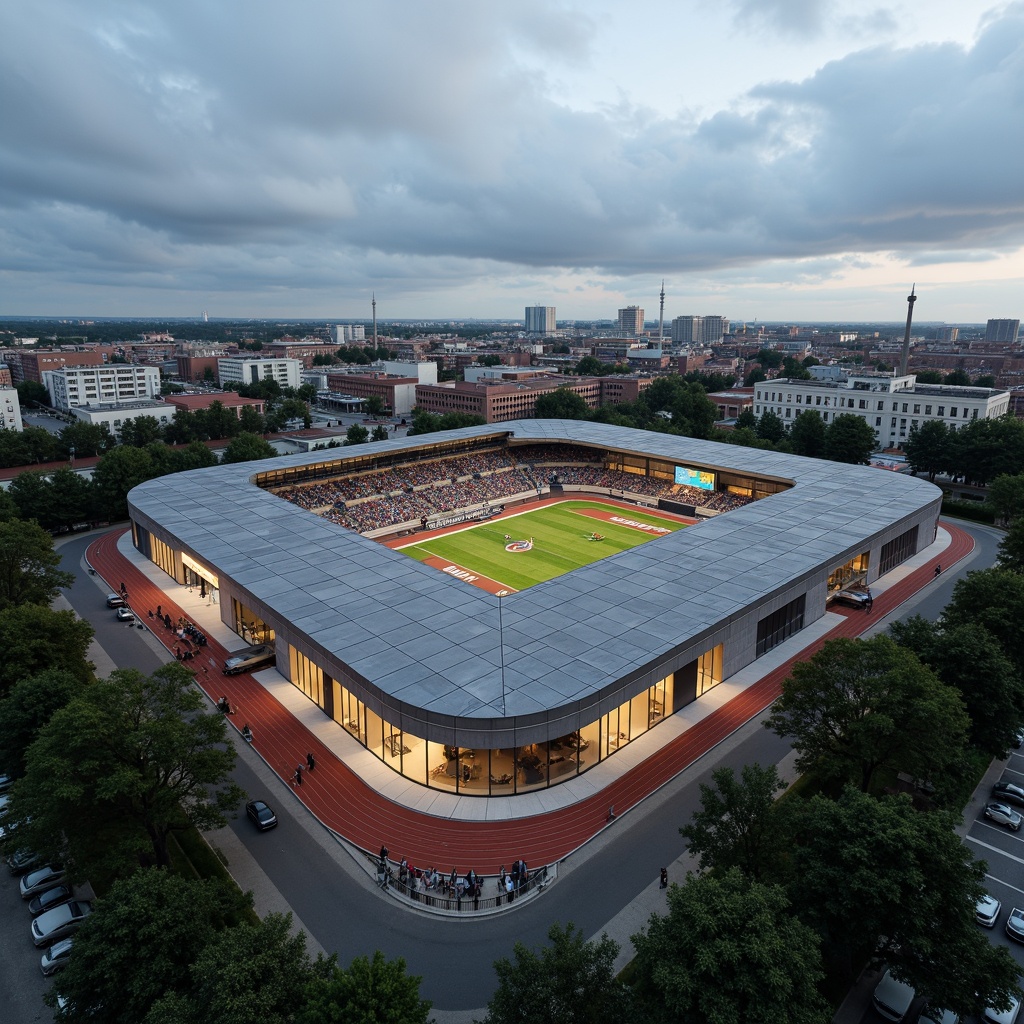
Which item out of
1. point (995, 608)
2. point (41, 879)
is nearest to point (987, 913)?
Answer: point (995, 608)

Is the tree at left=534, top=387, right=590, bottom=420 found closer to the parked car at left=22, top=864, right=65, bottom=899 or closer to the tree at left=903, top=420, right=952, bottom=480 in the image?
the tree at left=903, top=420, right=952, bottom=480

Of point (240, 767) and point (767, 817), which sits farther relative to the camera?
point (240, 767)

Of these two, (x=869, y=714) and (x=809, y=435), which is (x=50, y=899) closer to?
(x=869, y=714)

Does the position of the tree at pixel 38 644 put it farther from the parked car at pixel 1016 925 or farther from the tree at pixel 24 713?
the parked car at pixel 1016 925

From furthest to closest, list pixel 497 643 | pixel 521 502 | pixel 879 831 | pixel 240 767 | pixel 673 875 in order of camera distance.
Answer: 1. pixel 521 502
2. pixel 497 643
3. pixel 240 767
4. pixel 673 875
5. pixel 879 831

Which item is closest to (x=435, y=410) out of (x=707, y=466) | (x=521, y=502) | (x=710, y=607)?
(x=521, y=502)

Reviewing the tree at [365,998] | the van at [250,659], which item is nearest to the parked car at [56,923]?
the tree at [365,998]

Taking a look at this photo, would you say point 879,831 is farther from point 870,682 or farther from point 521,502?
point 521,502
